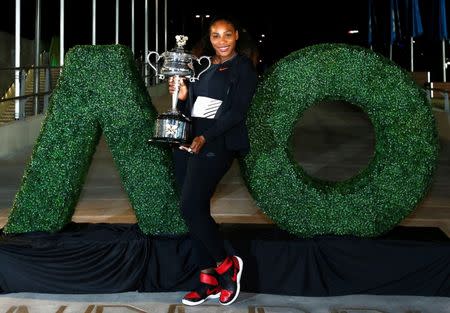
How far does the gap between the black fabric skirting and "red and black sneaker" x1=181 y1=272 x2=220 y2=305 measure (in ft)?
0.78

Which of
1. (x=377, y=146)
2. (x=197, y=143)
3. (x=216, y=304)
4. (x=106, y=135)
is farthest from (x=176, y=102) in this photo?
(x=377, y=146)

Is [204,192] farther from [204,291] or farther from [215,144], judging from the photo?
[204,291]

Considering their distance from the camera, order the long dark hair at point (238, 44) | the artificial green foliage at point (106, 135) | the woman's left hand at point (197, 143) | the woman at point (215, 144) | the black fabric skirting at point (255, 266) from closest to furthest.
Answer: the woman's left hand at point (197, 143), the woman at point (215, 144), the long dark hair at point (238, 44), the black fabric skirting at point (255, 266), the artificial green foliage at point (106, 135)

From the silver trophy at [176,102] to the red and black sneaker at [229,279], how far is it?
0.77 meters

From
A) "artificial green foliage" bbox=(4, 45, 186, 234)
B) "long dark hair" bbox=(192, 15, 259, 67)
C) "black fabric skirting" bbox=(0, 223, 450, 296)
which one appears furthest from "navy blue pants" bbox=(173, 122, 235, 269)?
"long dark hair" bbox=(192, 15, 259, 67)

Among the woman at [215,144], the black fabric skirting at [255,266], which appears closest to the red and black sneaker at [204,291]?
the woman at [215,144]

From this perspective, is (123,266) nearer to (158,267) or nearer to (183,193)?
→ (158,267)

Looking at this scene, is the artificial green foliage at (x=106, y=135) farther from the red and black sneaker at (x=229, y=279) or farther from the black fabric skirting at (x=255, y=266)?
the red and black sneaker at (x=229, y=279)

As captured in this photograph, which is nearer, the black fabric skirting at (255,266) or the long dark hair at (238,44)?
the long dark hair at (238,44)

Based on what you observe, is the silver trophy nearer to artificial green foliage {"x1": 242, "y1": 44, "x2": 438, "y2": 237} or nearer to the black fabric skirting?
artificial green foliage {"x1": 242, "y1": 44, "x2": 438, "y2": 237}

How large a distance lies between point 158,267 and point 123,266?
22cm

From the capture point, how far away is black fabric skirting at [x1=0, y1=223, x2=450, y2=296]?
4.47 metres

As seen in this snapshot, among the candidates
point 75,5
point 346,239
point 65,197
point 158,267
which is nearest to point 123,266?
point 158,267

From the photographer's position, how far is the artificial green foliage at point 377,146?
4516 millimetres
